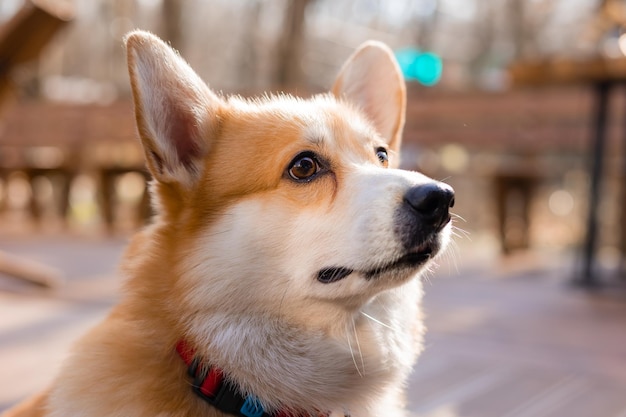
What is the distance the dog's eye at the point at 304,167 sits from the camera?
5.55 ft

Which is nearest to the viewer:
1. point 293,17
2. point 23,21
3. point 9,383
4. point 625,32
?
point 9,383

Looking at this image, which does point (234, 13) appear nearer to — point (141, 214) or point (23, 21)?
point (141, 214)

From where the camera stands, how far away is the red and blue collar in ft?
4.92

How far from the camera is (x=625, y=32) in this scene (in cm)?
522

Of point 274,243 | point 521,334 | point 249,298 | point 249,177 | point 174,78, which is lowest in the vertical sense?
point 521,334

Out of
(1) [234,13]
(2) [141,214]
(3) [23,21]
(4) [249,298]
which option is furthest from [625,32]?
(1) [234,13]

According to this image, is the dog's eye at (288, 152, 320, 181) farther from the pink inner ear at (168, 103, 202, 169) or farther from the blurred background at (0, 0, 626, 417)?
the blurred background at (0, 0, 626, 417)

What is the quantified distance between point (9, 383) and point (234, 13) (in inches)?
852

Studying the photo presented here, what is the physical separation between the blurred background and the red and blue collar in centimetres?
34

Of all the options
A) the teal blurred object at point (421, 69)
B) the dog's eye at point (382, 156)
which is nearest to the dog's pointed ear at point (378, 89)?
the dog's eye at point (382, 156)

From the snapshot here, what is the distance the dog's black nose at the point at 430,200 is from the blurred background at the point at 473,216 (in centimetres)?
53

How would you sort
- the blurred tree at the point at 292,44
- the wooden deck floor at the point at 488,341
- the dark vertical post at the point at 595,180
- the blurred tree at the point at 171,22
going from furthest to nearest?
1. the blurred tree at the point at 171,22
2. the blurred tree at the point at 292,44
3. the dark vertical post at the point at 595,180
4. the wooden deck floor at the point at 488,341

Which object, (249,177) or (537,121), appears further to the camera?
(537,121)

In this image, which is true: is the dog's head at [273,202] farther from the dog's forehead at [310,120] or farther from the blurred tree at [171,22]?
the blurred tree at [171,22]
